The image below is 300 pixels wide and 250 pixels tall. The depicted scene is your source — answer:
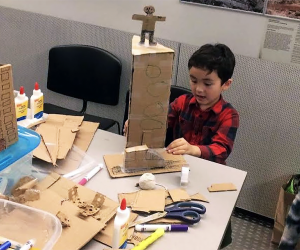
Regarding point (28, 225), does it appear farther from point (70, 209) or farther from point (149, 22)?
point (149, 22)

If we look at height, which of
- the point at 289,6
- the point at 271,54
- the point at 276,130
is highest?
the point at 289,6

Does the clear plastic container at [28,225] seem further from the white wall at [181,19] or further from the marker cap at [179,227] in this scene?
the white wall at [181,19]

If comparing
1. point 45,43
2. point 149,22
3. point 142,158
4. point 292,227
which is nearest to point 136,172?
point 142,158

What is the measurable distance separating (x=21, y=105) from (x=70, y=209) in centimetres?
51

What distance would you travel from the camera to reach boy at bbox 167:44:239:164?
→ 1.62 metres

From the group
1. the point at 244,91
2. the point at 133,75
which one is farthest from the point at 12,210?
the point at 244,91

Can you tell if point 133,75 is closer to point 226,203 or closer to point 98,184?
point 98,184

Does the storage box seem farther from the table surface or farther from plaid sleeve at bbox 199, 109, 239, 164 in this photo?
plaid sleeve at bbox 199, 109, 239, 164

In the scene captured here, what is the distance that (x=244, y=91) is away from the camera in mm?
2213

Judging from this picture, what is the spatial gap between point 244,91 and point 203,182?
978 mm

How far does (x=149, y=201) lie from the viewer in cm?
121

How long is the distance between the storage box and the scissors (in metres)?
0.42

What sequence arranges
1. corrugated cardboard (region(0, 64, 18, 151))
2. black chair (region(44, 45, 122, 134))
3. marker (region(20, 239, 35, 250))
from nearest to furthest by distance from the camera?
marker (region(20, 239, 35, 250)) < corrugated cardboard (region(0, 64, 18, 151)) < black chair (region(44, 45, 122, 134))

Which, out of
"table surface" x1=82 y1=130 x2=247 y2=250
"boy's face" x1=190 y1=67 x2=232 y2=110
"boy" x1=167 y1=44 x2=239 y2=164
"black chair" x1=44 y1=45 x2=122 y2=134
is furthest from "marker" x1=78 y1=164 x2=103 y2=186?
"black chair" x1=44 y1=45 x2=122 y2=134
